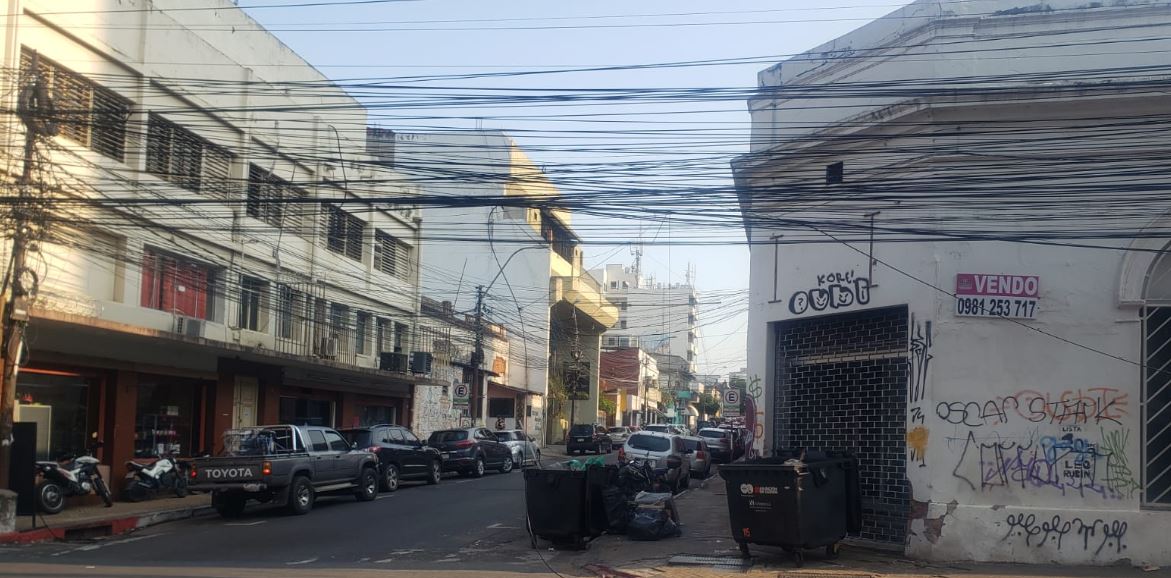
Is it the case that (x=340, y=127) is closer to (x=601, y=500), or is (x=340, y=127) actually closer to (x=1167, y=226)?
(x=601, y=500)

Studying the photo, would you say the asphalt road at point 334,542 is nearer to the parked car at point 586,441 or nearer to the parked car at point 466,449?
the parked car at point 466,449

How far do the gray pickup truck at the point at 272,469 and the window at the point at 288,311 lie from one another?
7.03 metres

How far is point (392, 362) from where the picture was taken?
104 feet

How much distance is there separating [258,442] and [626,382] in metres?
60.3

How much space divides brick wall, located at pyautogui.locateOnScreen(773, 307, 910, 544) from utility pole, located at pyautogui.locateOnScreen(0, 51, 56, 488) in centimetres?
1265

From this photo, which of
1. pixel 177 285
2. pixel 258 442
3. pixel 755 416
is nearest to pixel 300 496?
pixel 258 442

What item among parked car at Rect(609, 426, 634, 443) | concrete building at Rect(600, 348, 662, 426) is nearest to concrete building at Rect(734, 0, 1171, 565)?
parked car at Rect(609, 426, 634, 443)

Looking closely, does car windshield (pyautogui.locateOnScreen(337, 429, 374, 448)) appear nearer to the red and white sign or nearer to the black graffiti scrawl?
the black graffiti scrawl

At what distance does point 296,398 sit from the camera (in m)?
29.2

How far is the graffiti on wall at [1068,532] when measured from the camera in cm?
1203

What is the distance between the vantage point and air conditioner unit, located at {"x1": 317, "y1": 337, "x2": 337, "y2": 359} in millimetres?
28438

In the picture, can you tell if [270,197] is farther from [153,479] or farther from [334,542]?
[334,542]

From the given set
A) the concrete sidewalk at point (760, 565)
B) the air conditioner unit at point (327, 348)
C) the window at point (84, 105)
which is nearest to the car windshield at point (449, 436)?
the air conditioner unit at point (327, 348)

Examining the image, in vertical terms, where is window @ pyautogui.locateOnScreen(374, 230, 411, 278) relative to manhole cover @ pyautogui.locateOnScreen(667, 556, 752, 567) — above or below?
Answer: above
